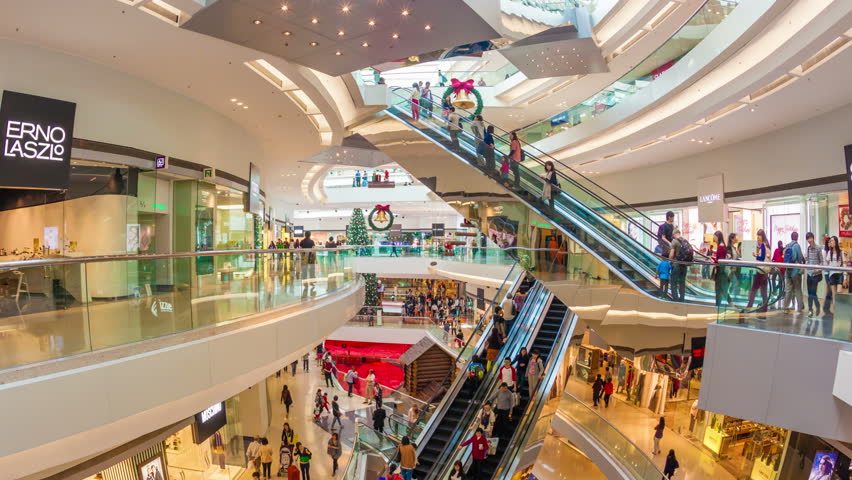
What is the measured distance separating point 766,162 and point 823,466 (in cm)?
766

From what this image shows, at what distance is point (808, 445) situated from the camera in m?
10.0

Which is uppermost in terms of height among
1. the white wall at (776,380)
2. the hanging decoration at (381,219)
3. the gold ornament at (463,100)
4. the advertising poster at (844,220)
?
the gold ornament at (463,100)

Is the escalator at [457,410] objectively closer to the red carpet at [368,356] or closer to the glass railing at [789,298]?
the glass railing at [789,298]

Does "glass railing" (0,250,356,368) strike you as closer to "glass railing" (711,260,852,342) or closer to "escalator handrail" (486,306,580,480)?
"escalator handrail" (486,306,580,480)

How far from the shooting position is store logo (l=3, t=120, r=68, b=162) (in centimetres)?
758

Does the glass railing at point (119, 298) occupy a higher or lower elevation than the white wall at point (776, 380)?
higher

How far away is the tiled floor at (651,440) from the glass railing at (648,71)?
30.9ft

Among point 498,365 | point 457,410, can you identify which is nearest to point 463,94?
point 498,365

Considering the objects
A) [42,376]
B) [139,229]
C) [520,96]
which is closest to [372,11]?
[42,376]

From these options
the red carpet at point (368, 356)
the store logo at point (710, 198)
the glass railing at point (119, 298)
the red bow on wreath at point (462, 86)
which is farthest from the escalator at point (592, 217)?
the red carpet at point (368, 356)

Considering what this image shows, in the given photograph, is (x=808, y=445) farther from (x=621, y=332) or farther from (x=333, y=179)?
Result: (x=333, y=179)

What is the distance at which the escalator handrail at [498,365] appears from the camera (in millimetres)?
10734

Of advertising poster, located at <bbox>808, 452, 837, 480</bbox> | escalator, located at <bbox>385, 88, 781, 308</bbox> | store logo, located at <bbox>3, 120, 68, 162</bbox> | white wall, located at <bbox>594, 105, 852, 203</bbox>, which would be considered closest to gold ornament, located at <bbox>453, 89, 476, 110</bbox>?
escalator, located at <bbox>385, 88, 781, 308</bbox>

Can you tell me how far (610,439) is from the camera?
1291 centimetres
